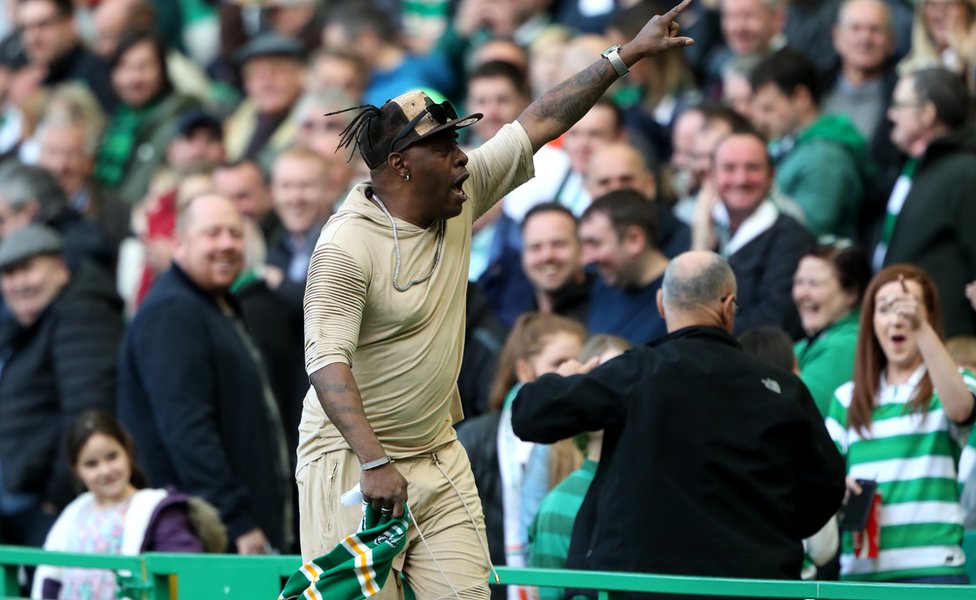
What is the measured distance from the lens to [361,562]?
495 cm

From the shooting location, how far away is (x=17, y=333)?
934cm

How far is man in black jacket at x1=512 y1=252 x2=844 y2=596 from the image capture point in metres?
5.98

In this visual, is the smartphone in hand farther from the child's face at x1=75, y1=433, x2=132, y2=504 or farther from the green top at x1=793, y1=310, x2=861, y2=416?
the child's face at x1=75, y1=433, x2=132, y2=504

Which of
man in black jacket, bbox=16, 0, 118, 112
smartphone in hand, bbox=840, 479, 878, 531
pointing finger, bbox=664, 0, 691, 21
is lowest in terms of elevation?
smartphone in hand, bbox=840, 479, 878, 531

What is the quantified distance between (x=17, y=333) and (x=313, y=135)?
2.78 metres

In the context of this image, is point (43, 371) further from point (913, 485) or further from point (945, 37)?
point (945, 37)

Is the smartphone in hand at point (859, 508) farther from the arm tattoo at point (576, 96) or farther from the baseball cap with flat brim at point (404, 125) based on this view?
the baseball cap with flat brim at point (404, 125)

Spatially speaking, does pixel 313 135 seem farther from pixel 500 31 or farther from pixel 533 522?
pixel 533 522

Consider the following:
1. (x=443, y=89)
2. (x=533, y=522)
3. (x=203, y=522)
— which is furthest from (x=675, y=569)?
(x=443, y=89)

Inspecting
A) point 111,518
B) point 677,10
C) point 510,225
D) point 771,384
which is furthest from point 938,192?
point 111,518

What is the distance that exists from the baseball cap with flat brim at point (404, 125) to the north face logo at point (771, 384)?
1.54 metres

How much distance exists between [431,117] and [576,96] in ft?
2.16

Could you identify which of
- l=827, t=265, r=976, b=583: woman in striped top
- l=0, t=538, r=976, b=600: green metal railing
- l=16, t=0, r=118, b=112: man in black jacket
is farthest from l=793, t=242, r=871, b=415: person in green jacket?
l=16, t=0, r=118, b=112: man in black jacket

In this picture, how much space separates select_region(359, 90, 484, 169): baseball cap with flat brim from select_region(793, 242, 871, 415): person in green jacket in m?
2.88
